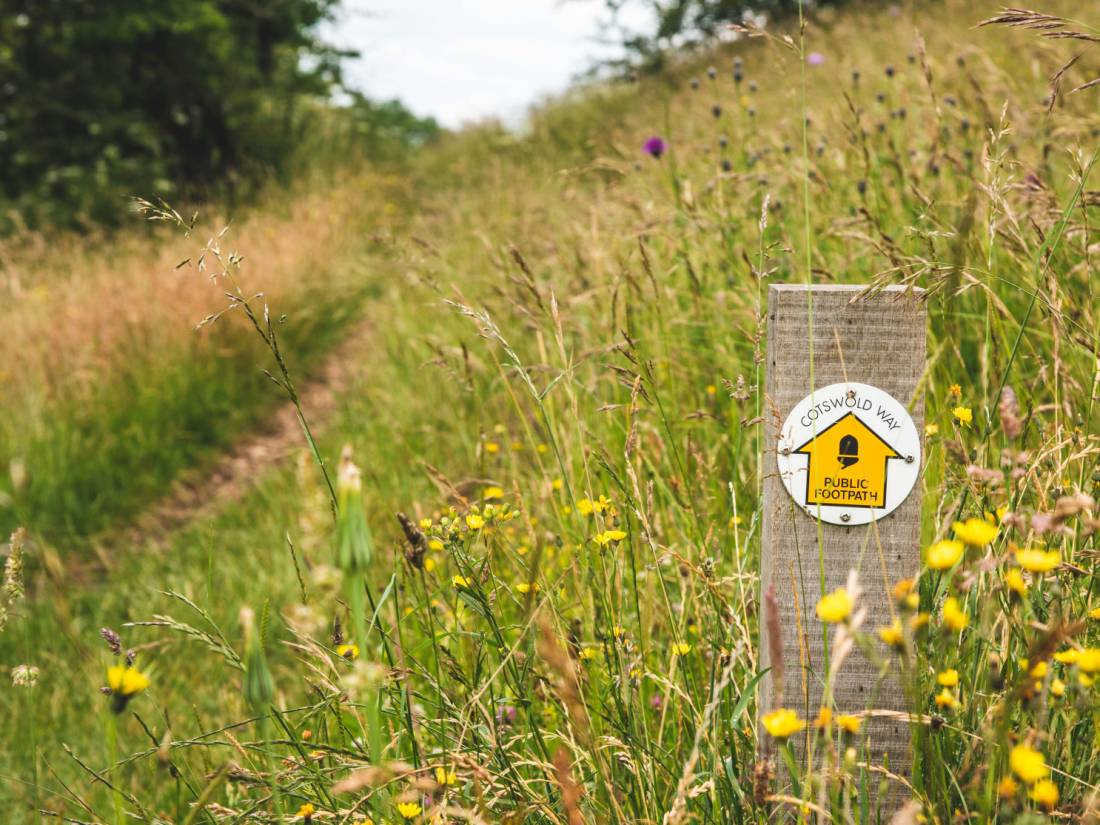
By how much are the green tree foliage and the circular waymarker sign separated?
29.4ft

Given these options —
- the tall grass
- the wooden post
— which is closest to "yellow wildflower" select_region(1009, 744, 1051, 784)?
the wooden post

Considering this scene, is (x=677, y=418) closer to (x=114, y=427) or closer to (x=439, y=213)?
(x=114, y=427)

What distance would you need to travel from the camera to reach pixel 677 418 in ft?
7.37

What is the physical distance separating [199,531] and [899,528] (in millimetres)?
3843

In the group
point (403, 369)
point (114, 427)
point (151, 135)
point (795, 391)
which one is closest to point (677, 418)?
point (795, 391)

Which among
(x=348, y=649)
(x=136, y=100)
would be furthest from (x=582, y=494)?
(x=136, y=100)

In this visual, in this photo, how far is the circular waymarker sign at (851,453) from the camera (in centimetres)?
116

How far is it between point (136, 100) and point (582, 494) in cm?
1049

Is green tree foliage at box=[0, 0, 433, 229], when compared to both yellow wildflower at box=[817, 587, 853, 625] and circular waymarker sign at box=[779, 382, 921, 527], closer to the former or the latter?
circular waymarker sign at box=[779, 382, 921, 527]

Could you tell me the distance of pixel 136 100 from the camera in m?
10.1

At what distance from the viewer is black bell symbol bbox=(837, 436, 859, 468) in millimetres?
1163

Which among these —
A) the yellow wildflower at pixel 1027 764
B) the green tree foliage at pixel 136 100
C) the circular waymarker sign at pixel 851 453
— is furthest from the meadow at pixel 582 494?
the green tree foliage at pixel 136 100

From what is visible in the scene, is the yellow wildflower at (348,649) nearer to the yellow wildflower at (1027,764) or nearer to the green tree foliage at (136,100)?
the yellow wildflower at (1027,764)

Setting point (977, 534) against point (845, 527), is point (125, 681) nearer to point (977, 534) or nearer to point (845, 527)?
point (977, 534)
